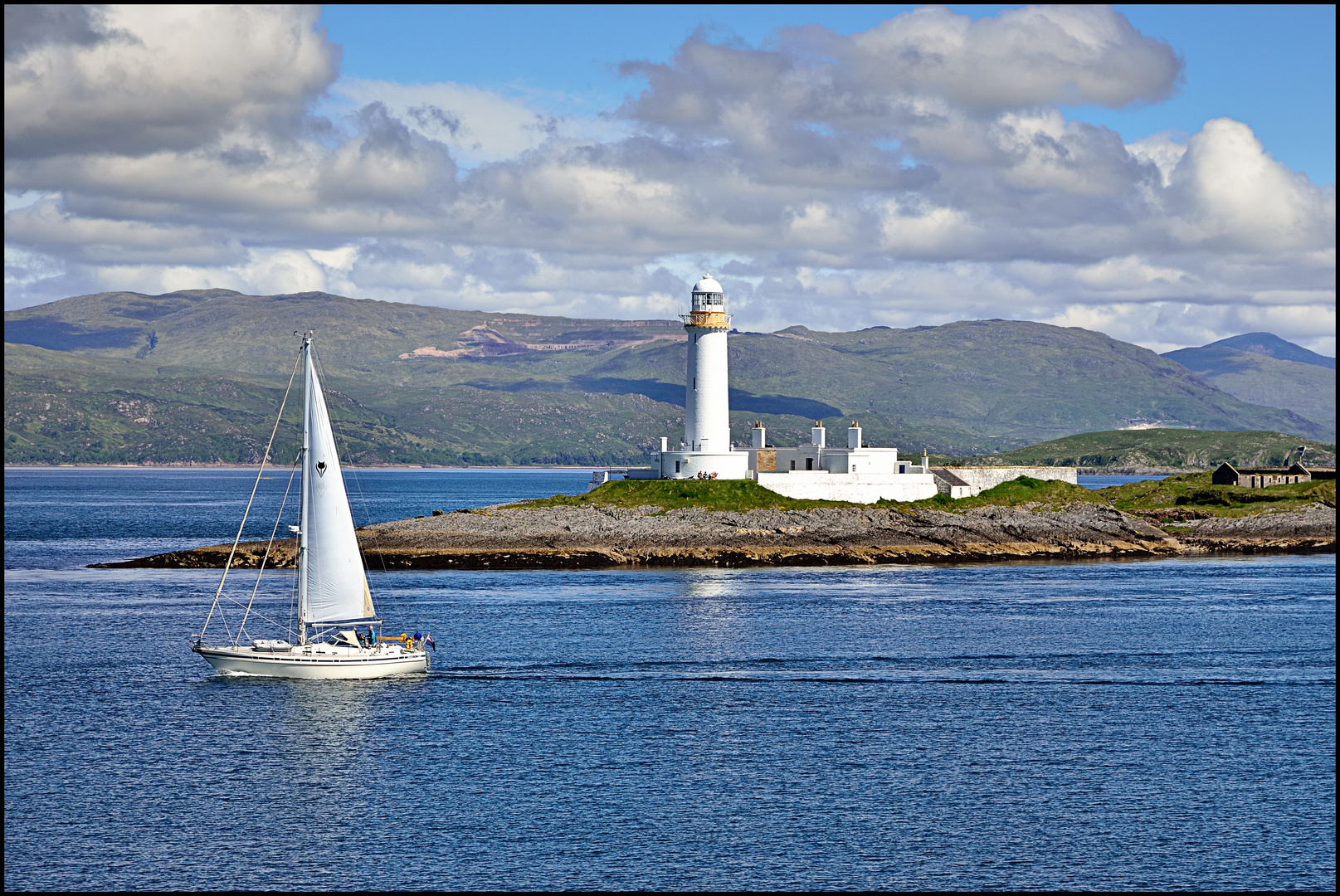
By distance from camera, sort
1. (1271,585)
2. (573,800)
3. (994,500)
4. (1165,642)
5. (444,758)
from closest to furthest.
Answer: (573,800) → (444,758) → (1165,642) → (1271,585) → (994,500)

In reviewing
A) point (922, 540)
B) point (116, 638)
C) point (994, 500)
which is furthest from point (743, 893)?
point (994, 500)

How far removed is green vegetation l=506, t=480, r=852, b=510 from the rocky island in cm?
10

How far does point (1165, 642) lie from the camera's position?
190 feet

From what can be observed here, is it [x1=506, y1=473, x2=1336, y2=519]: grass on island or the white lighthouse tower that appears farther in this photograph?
the white lighthouse tower

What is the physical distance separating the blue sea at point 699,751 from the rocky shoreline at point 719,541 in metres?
16.4

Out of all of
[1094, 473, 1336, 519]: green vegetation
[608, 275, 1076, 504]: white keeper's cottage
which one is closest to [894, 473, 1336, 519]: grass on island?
[1094, 473, 1336, 519]: green vegetation

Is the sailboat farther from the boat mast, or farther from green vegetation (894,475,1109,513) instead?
green vegetation (894,475,1109,513)

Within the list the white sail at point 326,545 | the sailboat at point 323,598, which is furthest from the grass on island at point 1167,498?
the white sail at point 326,545

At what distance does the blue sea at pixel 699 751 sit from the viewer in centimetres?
2966

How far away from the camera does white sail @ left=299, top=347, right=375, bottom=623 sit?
167ft

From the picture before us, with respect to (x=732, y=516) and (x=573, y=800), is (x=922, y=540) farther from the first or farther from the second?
(x=573, y=800)

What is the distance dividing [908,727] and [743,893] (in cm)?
1525

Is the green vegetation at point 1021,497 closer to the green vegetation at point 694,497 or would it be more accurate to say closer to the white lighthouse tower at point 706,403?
the green vegetation at point 694,497

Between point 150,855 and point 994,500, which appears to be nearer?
point 150,855
